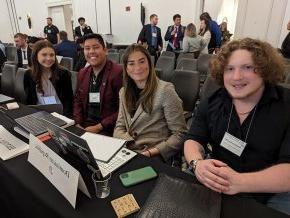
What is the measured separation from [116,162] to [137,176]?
0.15m

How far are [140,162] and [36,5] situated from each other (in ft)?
35.7

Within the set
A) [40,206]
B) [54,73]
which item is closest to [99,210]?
[40,206]

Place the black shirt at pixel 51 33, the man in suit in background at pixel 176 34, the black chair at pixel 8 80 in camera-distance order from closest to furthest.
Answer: the black chair at pixel 8 80 → the man in suit in background at pixel 176 34 → the black shirt at pixel 51 33

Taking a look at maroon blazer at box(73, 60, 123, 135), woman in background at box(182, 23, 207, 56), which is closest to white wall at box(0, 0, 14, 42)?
woman in background at box(182, 23, 207, 56)

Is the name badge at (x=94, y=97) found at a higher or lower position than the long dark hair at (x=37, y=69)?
lower

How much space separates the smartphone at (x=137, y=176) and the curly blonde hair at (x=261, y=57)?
0.63 metres

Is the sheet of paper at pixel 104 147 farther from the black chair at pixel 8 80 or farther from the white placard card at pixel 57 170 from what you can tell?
the black chair at pixel 8 80

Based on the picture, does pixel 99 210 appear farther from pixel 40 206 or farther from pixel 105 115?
pixel 105 115

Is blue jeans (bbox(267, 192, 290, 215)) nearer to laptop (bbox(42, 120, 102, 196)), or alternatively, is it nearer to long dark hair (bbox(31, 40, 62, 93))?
laptop (bbox(42, 120, 102, 196))

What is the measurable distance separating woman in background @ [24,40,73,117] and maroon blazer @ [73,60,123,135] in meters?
0.29

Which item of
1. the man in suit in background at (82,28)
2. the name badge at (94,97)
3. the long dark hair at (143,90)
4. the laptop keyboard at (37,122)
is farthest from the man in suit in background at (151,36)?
the laptop keyboard at (37,122)

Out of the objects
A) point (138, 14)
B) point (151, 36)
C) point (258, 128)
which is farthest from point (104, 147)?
point (138, 14)

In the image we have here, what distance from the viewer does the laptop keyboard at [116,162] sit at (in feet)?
3.24

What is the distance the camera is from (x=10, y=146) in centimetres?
119
